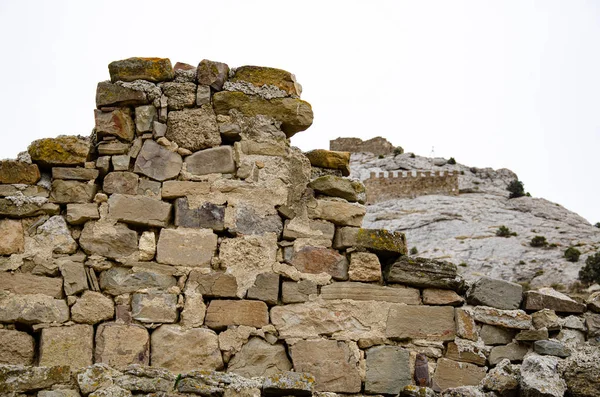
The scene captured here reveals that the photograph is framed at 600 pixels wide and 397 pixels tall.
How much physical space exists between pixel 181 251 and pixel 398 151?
56642 mm

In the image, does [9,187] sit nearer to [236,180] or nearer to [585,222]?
[236,180]

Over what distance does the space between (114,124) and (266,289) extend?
5.45 ft

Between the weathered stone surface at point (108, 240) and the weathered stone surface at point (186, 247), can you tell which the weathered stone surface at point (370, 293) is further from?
the weathered stone surface at point (108, 240)

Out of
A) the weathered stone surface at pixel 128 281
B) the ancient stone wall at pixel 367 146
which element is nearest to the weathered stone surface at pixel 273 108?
the weathered stone surface at pixel 128 281

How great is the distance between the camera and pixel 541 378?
4.73 m

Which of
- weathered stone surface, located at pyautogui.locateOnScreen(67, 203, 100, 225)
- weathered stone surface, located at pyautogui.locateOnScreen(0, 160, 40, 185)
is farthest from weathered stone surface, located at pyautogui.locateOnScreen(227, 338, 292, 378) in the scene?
weathered stone surface, located at pyautogui.locateOnScreen(0, 160, 40, 185)

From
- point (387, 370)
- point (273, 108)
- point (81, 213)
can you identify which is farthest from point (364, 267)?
point (81, 213)

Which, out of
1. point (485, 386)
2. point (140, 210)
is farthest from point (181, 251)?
point (485, 386)

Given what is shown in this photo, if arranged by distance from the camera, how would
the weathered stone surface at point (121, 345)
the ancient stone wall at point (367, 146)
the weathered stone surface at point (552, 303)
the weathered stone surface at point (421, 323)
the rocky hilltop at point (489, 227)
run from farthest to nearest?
the ancient stone wall at point (367, 146)
the rocky hilltop at point (489, 227)
the weathered stone surface at point (552, 303)
the weathered stone surface at point (421, 323)
the weathered stone surface at point (121, 345)

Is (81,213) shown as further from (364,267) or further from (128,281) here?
(364,267)

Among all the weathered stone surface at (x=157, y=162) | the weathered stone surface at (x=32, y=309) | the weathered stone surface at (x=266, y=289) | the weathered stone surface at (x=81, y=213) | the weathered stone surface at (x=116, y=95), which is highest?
the weathered stone surface at (x=116, y=95)

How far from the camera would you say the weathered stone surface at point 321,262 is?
5.14m

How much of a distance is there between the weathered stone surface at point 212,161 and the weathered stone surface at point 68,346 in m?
1.38

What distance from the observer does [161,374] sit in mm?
4516
